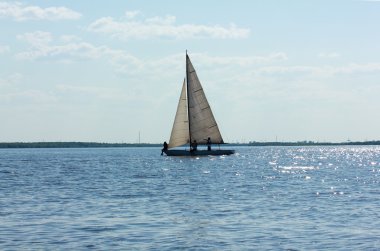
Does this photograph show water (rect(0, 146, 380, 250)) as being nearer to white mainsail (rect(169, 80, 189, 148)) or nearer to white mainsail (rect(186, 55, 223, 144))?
white mainsail (rect(186, 55, 223, 144))

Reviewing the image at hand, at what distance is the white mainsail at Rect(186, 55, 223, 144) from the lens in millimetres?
106875

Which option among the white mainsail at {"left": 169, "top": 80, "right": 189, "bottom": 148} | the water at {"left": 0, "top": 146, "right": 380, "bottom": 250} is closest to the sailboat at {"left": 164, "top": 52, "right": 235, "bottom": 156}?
the white mainsail at {"left": 169, "top": 80, "right": 189, "bottom": 148}

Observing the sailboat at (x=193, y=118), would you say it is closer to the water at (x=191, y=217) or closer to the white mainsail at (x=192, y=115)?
the white mainsail at (x=192, y=115)

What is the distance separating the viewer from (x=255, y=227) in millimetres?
31359

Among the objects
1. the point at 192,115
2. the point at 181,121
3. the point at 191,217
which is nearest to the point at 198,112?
the point at 192,115

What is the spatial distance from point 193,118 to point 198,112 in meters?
1.25

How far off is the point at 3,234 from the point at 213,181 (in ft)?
116

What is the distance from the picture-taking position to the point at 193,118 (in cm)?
10706

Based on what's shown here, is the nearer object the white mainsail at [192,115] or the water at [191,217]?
the water at [191,217]

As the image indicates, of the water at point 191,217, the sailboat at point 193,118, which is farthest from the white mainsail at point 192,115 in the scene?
the water at point 191,217

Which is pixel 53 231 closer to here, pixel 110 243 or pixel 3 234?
pixel 3 234

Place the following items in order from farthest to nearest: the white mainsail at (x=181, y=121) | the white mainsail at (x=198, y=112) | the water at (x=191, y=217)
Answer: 1. the white mainsail at (x=181, y=121)
2. the white mainsail at (x=198, y=112)
3. the water at (x=191, y=217)

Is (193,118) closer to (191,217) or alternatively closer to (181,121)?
(181,121)

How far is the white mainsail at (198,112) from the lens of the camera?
106875 millimetres
